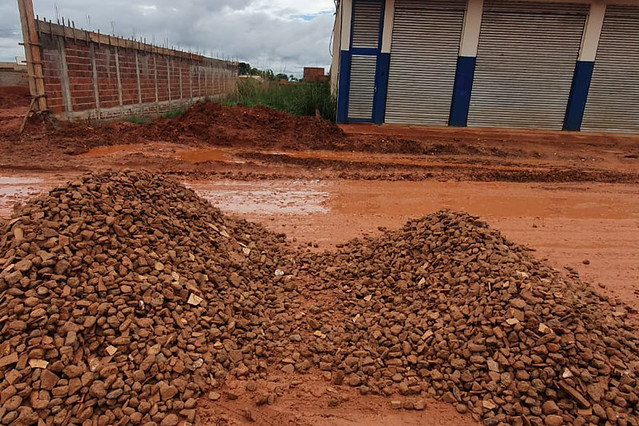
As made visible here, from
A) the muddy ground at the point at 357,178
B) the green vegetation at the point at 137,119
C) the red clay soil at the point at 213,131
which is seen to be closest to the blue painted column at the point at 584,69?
the muddy ground at the point at 357,178

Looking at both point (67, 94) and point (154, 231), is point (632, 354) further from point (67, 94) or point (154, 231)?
point (67, 94)

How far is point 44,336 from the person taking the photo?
9.49 ft

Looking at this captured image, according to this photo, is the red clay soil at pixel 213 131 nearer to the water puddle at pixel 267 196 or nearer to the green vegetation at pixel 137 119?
the green vegetation at pixel 137 119

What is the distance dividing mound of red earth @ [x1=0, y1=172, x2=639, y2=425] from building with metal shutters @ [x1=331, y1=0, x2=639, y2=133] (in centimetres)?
1106

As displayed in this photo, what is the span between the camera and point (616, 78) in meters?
15.0

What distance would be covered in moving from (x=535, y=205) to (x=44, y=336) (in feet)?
23.9

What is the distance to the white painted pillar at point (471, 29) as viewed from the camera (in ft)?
46.0

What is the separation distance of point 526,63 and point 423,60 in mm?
3467

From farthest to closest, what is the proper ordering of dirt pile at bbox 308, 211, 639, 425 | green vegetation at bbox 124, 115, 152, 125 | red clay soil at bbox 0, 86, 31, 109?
1. red clay soil at bbox 0, 86, 31, 109
2. green vegetation at bbox 124, 115, 152, 125
3. dirt pile at bbox 308, 211, 639, 425

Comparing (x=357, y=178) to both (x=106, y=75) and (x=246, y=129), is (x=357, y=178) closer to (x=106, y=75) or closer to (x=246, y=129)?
(x=246, y=129)

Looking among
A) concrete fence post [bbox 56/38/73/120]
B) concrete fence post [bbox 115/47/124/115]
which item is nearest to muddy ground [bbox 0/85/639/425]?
concrete fence post [bbox 56/38/73/120]

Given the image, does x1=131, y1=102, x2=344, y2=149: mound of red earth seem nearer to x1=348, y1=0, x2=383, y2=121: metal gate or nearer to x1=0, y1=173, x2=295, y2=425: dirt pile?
x1=348, y1=0, x2=383, y2=121: metal gate

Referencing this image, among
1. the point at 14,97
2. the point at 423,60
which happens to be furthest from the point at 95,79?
the point at 423,60

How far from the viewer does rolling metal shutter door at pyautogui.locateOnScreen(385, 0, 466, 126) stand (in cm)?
1415
